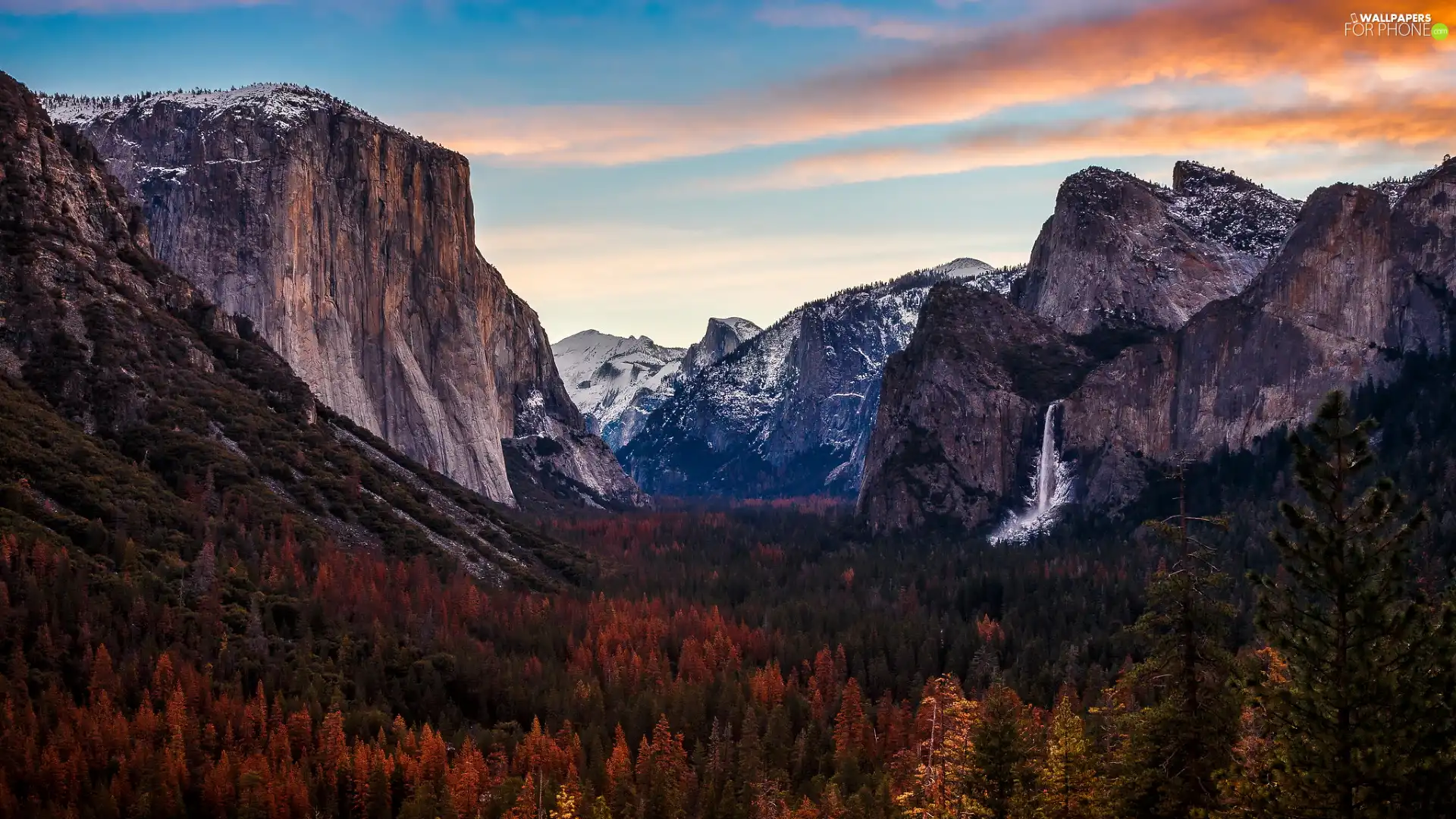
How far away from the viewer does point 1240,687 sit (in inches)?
1639

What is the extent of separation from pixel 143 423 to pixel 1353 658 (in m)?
137

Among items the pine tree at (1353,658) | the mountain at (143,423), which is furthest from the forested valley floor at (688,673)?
the mountain at (143,423)

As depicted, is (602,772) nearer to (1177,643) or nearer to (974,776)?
(974,776)

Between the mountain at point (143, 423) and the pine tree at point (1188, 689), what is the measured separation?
9280 centimetres

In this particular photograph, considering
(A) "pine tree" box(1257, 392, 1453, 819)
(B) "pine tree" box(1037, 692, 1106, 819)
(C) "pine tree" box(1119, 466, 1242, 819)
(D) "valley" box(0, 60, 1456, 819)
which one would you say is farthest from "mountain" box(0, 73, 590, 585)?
(A) "pine tree" box(1257, 392, 1453, 819)

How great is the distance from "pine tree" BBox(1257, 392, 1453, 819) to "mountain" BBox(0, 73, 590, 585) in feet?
325

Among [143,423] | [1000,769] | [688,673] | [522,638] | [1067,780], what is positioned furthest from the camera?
[143,423]

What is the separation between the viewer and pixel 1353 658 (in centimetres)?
3719

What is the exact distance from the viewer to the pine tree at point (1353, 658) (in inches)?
1433

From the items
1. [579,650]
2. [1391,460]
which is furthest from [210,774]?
[1391,460]

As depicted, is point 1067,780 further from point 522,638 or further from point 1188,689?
point 522,638

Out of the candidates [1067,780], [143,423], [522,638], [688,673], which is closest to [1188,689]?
[1067,780]

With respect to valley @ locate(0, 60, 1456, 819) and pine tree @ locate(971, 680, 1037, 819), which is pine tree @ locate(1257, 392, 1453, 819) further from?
pine tree @ locate(971, 680, 1037, 819)

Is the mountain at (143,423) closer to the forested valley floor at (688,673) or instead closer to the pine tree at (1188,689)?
the forested valley floor at (688,673)
